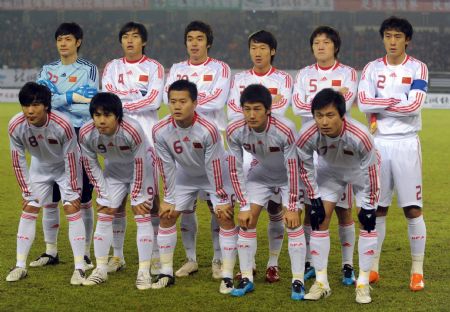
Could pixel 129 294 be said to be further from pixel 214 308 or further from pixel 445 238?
pixel 445 238

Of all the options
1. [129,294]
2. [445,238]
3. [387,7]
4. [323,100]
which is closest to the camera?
[323,100]

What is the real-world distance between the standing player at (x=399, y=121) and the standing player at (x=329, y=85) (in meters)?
0.20

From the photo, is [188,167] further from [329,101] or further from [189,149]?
[329,101]

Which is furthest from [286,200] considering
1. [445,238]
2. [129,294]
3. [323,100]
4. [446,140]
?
[446,140]

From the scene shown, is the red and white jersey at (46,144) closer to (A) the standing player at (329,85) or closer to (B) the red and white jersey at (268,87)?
(B) the red and white jersey at (268,87)

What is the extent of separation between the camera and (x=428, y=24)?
1543 inches

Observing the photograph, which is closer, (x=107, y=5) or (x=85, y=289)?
(x=85, y=289)

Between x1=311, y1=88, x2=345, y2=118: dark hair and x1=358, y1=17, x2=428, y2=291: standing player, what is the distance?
0.84 meters

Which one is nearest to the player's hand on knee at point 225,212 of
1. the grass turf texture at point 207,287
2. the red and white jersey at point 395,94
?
the grass turf texture at point 207,287

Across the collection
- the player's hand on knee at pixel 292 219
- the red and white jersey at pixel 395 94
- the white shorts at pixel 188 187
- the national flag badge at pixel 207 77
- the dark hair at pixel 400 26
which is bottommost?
the player's hand on knee at pixel 292 219

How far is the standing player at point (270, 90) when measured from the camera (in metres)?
7.24

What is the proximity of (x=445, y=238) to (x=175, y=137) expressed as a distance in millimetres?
3731

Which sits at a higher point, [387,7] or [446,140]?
[387,7]

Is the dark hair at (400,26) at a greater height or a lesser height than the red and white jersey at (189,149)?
greater
